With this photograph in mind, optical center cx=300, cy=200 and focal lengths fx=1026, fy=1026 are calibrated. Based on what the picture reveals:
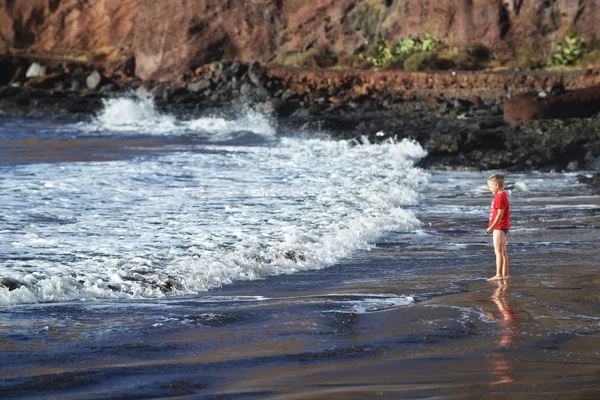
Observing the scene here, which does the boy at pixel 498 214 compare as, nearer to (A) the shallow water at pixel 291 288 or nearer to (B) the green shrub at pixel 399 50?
(A) the shallow water at pixel 291 288

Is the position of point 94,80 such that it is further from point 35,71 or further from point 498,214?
point 498,214

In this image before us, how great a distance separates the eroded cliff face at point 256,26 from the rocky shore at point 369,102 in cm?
194

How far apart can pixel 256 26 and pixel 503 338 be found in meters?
41.5

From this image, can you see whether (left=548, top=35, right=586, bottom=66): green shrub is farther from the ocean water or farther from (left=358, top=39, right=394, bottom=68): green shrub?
the ocean water

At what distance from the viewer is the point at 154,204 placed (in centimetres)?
1283

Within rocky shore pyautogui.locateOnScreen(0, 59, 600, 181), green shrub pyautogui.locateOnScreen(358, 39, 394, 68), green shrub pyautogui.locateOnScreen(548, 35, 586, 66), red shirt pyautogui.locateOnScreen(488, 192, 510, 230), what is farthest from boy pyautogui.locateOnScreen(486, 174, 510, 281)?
green shrub pyautogui.locateOnScreen(358, 39, 394, 68)

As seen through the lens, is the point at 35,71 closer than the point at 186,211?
No

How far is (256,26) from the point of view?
152 ft

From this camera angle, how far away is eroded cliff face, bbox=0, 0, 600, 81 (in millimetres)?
36906

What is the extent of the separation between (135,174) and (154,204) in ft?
13.1

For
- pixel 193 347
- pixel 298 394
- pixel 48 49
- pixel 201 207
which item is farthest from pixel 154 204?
pixel 48 49

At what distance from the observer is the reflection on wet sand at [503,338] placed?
493 centimetres

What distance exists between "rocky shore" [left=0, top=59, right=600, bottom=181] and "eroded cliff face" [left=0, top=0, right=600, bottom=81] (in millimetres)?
1936

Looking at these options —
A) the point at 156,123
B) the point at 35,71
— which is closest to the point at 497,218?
the point at 156,123
